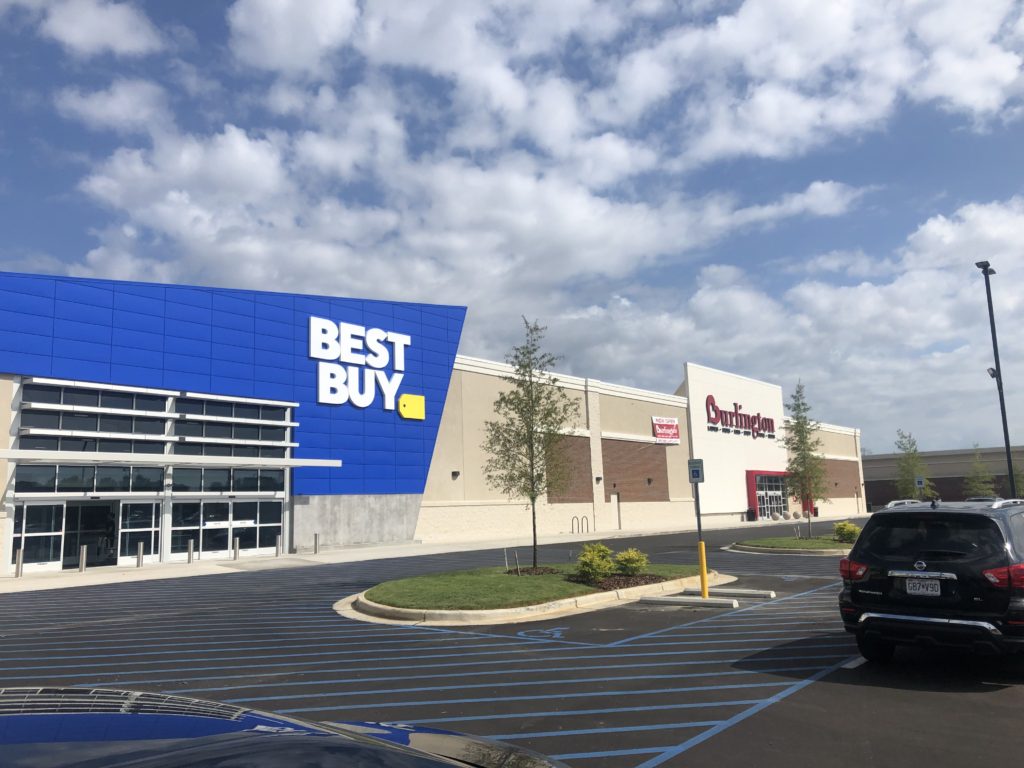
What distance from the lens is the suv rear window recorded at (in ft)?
25.1

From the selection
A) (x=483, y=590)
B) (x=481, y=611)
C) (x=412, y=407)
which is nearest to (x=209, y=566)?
(x=412, y=407)

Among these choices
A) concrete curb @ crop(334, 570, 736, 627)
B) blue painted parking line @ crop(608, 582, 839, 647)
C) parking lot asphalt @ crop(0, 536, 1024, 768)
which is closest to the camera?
parking lot asphalt @ crop(0, 536, 1024, 768)

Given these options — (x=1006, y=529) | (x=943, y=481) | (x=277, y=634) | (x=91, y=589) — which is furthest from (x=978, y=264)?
(x=943, y=481)

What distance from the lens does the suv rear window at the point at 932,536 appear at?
7.64 meters

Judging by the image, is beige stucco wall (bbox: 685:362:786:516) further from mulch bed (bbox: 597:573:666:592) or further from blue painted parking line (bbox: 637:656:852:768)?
blue painted parking line (bbox: 637:656:852:768)

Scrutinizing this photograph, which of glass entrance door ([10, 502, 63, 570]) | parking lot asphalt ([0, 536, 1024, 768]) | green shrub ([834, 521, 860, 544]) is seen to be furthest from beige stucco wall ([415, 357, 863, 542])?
glass entrance door ([10, 502, 63, 570])

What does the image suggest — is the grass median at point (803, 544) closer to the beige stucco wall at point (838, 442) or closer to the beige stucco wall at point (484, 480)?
the beige stucco wall at point (484, 480)

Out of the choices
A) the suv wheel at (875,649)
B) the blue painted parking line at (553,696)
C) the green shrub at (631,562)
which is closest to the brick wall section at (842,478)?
the green shrub at (631,562)

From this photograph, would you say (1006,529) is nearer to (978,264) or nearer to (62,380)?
(978,264)

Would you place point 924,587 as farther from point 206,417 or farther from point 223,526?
point 223,526

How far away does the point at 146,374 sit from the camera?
2622cm

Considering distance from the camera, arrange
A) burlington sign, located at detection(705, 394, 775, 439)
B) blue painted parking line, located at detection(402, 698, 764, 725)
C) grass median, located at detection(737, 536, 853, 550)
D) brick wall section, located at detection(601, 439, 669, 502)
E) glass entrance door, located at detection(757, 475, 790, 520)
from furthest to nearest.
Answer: glass entrance door, located at detection(757, 475, 790, 520) < burlington sign, located at detection(705, 394, 775, 439) < brick wall section, located at detection(601, 439, 669, 502) < grass median, located at detection(737, 536, 853, 550) < blue painted parking line, located at detection(402, 698, 764, 725)

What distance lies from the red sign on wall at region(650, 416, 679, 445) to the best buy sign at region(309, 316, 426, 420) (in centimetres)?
2102

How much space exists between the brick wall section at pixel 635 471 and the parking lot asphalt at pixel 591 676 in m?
32.3
